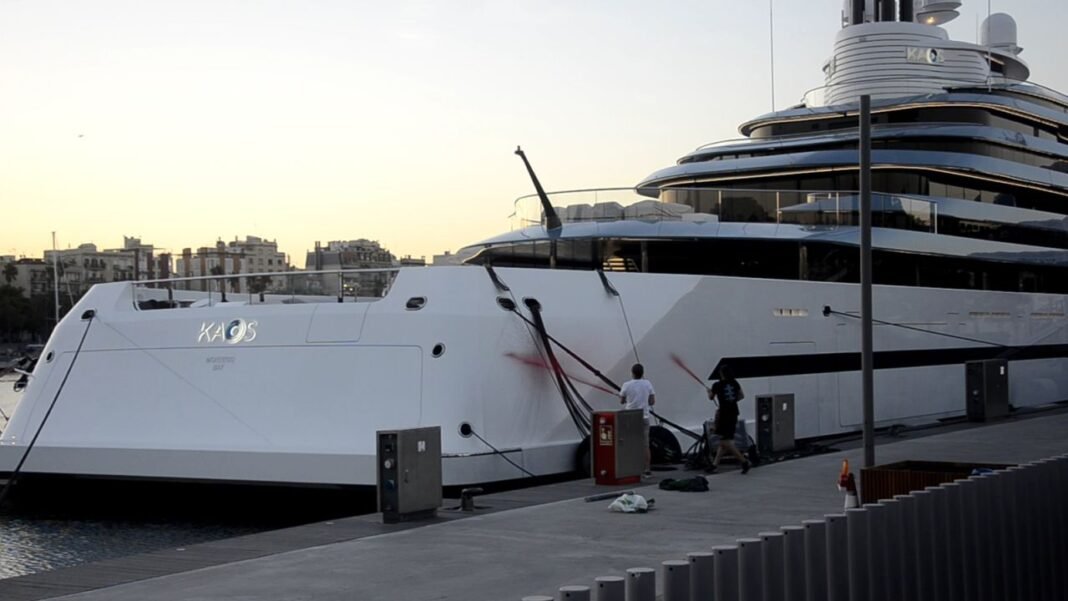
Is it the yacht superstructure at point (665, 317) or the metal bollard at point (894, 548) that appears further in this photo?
the yacht superstructure at point (665, 317)

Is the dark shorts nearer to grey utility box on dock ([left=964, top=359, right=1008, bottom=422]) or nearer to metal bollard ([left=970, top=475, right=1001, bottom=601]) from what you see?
metal bollard ([left=970, top=475, right=1001, bottom=601])

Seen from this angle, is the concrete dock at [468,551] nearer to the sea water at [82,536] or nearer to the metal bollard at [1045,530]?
the sea water at [82,536]

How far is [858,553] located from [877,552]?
0.74 ft

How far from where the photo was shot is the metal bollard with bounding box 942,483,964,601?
23.0 feet

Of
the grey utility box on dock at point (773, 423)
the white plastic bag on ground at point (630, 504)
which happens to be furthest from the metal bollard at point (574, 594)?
the grey utility box on dock at point (773, 423)

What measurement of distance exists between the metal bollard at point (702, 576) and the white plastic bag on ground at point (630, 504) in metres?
7.21

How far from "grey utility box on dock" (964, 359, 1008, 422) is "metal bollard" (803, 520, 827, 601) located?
1791 centimetres

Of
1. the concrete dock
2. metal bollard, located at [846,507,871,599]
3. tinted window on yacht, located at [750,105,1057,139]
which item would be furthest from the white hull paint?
tinted window on yacht, located at [750,105,1057,139]

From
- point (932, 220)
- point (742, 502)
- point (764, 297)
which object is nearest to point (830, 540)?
point (742, 502)

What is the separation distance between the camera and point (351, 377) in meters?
14.9

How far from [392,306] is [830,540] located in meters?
9.79

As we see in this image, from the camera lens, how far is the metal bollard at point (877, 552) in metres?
6.31

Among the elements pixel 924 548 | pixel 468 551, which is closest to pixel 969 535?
pixel 924 548

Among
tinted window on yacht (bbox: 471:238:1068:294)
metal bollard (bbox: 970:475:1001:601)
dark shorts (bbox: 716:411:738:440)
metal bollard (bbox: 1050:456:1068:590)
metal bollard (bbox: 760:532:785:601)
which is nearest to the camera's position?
metal bollard (bbox: 760:532:785:601)
